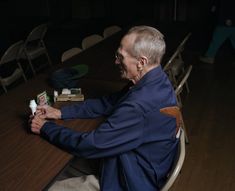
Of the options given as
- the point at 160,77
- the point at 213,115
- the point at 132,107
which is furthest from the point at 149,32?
the point at 213,115

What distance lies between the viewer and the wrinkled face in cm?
128

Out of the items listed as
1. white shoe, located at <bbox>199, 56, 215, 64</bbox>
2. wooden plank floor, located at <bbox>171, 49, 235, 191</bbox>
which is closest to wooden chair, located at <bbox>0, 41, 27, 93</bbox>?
wooden plank floor, located at <bbox>171, 49, 235, 191</bbox>

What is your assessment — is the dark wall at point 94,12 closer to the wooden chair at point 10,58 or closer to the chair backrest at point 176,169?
the wooden chair at point 10,58

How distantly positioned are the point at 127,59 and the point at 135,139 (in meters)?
0.33

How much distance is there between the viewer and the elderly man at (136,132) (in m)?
1.21

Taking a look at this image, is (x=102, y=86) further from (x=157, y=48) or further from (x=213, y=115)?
(x=213, y=115)

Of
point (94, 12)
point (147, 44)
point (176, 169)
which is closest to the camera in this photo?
point (176, 169)

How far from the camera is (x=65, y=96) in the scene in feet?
5.77

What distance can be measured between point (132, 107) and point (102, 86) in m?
0.81

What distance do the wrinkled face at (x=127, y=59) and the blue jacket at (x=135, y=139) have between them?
0.07 meters

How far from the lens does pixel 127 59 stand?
132cm

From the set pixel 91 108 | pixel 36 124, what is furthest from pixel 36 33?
pixel 36 124

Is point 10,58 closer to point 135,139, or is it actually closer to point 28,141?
point 28,141

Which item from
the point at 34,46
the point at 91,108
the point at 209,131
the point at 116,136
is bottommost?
the point at 209,131
